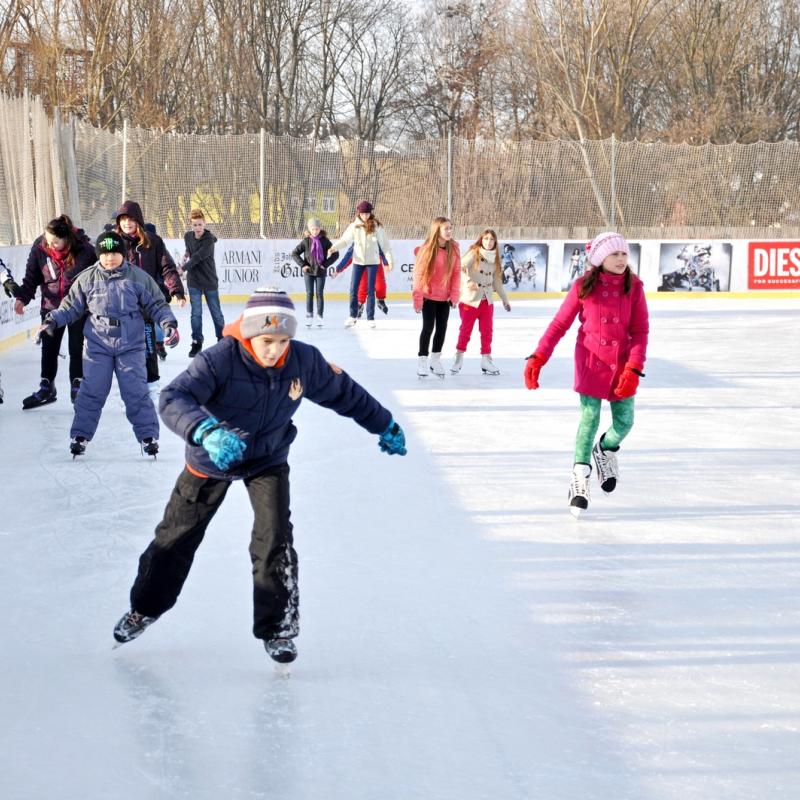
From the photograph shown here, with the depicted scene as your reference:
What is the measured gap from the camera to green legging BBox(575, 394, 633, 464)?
4.73 metres

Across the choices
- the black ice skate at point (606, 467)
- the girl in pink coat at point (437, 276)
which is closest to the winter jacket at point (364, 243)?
the girl in pink coat at point (437, 276)

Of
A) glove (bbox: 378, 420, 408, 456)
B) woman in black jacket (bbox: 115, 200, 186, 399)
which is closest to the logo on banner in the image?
woman in black jacket (bbox: 115, 200, 186, 399)

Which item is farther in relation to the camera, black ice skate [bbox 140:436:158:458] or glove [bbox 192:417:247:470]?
black ice skate [bbox 140:436:158:458]

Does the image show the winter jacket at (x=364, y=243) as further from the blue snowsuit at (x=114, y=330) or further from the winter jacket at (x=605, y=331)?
the winter jacket at (x=605, y=331)

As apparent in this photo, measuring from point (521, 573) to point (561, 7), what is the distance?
23376 millimetres

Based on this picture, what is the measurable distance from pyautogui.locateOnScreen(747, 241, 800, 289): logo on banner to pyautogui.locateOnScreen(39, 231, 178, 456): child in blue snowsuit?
13.7 m

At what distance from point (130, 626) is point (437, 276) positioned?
5.46 m

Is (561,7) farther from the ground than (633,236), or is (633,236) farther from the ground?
(561,7)

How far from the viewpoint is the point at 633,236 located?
18.0 metres

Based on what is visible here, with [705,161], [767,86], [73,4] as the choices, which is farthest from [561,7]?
[73,4]

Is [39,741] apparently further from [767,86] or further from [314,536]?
[767,86]

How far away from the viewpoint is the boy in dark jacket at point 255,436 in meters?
2.80

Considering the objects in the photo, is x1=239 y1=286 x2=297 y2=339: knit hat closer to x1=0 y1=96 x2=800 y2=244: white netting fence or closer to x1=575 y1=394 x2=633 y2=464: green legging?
x1=575 y1=394 x2=633 y2=464: green legging

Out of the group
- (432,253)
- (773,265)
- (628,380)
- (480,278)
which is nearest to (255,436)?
(628,380)
